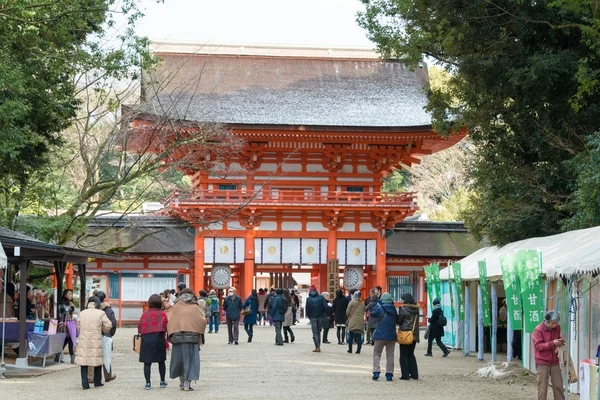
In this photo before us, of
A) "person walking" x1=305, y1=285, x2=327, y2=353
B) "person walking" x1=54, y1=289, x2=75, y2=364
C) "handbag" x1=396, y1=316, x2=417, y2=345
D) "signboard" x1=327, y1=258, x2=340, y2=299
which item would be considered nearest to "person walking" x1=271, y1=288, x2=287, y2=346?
"person walking" x1=305, y1=285, x2=327, y2=353

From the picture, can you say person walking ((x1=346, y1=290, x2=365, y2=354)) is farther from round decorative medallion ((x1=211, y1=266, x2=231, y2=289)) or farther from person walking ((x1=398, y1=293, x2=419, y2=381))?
round decorative medallion ((x1=211, y1=266, x2=231, y2=289))

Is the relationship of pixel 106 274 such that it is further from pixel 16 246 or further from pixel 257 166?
pixel 16 246

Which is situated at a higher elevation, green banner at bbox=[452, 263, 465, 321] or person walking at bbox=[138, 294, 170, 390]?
green banner at bbox=[452, 263, 465, 321]

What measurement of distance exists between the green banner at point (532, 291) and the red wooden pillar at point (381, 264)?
20006 millimetres

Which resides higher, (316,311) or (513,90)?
(513,90)

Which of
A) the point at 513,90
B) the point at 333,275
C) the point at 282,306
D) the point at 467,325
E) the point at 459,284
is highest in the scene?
the point at 513,90

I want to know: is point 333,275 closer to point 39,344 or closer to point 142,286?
point 142,286

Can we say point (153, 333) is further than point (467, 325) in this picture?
No

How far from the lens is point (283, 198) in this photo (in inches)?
1277

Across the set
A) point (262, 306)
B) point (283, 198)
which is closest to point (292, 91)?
point (283, 198)

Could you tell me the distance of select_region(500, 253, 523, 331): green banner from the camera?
13.9 m

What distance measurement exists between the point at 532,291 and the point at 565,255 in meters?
0.70

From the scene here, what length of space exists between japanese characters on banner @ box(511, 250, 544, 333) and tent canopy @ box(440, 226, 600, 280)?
164mm

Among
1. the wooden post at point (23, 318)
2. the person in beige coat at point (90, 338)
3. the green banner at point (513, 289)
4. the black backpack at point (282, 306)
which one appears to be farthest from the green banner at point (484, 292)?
the wooden post at point (23, 318)
